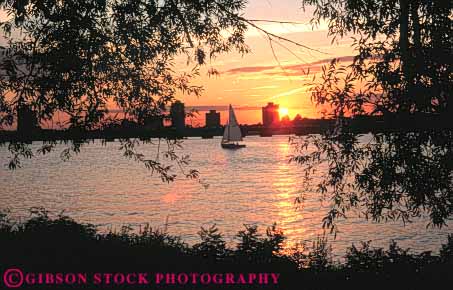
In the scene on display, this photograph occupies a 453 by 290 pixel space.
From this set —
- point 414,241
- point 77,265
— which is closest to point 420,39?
point 77,265

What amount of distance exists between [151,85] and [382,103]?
6768 millimetres

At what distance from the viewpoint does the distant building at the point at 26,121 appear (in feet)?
51.7

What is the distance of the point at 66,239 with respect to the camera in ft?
51.1

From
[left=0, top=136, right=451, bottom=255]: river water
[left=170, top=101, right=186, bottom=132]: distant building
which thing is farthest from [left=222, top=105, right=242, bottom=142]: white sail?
[left=170, top=101, right=186, bottom=132]: distant building

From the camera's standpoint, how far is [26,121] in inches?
622

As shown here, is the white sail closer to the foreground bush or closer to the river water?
the river water

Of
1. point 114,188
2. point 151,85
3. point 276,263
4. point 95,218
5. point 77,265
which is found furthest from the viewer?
point 114,188

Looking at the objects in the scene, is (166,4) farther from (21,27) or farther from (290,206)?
(290,206)

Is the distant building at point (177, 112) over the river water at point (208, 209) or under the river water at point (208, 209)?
over

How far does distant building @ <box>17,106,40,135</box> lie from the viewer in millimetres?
15758

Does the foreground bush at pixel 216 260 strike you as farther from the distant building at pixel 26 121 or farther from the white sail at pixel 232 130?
the white sail at pixel 232 130

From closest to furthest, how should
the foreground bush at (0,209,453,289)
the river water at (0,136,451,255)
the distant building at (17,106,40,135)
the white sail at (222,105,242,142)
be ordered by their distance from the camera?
the foreground bush at (0,209,453,289), the distant building at (17,106,40,135), the river water at (0,136,451,255), the white sail at (222,105,242,142)

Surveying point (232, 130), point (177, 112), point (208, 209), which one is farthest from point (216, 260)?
point (232, 130)

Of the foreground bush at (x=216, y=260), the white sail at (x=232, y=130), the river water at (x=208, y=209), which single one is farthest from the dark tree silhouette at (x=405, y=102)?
the white sail at (x=232, y=130)
